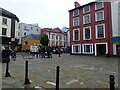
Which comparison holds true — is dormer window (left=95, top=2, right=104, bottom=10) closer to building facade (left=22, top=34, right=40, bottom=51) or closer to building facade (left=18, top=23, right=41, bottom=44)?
building facade (left=22, top=34, right=40, bottom=51)

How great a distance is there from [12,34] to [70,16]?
14222mm

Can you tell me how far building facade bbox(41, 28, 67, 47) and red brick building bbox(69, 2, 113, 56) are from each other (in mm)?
28774

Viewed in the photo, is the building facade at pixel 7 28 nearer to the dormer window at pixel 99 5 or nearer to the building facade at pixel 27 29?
the dormer window at pixel 99 5

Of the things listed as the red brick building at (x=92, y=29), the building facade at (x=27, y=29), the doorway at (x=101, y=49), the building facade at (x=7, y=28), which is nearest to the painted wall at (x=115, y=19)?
the red brick building at (x=92, y=29)

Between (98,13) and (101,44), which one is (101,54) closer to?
(101,44)

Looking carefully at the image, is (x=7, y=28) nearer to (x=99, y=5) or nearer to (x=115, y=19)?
(x=99, y=5)

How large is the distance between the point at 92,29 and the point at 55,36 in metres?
37.3

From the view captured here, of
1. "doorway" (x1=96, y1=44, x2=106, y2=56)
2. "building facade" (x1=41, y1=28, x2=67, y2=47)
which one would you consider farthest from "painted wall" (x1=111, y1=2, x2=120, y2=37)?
"building facade" (x1=41, y1=28, x2=67, y2=47)

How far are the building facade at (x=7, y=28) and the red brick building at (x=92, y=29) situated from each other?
1361 centimetres

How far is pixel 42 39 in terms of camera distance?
196 ft

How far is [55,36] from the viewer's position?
240ft

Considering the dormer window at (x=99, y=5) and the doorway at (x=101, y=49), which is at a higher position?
the dormer window at (x=99, y=5)

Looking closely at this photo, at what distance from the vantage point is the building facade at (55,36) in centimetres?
7094

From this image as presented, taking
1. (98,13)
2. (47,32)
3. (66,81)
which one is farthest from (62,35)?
(66,81)
